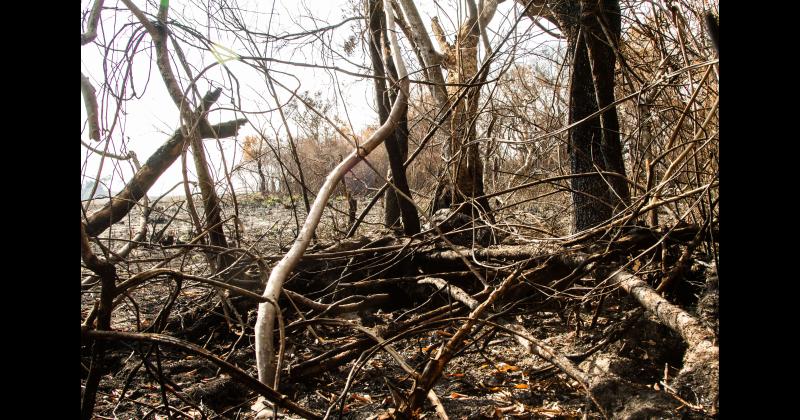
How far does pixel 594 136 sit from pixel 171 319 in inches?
121

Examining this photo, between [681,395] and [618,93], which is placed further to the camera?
[618,93]

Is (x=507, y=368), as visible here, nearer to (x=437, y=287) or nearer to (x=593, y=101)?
(x=437, y=287)

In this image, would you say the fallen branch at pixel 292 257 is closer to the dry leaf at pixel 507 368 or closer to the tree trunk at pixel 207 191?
the dry leaf at pixel 507 368

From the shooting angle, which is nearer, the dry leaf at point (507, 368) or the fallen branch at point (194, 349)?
the fallen branch at point (194, 349)

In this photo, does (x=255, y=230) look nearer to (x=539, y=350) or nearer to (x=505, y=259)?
(x=505, y=259)

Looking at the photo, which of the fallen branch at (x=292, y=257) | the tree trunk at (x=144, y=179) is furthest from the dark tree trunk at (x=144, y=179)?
the fallen branch at (x=292, y=257)

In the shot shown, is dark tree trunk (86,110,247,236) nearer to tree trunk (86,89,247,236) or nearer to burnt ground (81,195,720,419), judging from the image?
tree trunk (86,89,247,236)

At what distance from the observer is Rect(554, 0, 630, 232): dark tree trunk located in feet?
10.8

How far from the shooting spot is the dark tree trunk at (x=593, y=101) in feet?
10.8

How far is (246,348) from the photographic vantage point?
278cm

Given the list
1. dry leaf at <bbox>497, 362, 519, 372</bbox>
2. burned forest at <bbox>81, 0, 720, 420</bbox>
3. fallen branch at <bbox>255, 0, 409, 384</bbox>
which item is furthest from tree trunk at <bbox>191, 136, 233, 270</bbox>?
dry leaf at <bbox>497, 362, 519, 372</bbox>

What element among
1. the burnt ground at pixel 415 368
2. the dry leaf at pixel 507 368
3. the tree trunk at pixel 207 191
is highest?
the tree trunk at pixel 207 191

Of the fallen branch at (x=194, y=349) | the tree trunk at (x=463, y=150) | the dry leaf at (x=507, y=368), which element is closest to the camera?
the fallen branch at (x=194, y=349)
